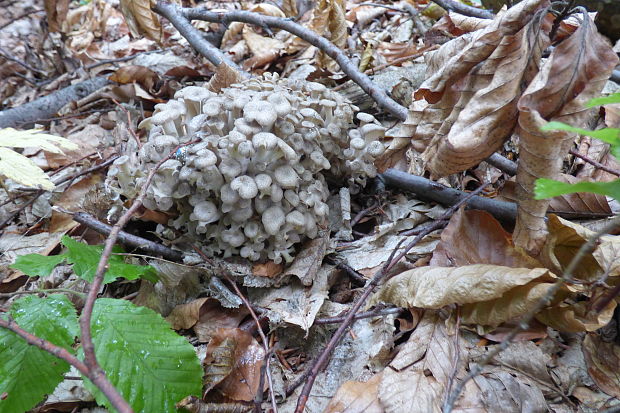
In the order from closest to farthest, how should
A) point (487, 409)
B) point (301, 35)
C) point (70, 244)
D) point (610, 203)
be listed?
point (487, 409)
point (70, 244)
point (610, 203)
point (301, 35)

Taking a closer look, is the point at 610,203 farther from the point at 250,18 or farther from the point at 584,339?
the point at 250,18

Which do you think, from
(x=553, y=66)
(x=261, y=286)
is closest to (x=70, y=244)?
(x=261, y=286)

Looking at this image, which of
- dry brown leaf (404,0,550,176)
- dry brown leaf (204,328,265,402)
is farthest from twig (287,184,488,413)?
dry brown leaf (404,0,550,176)

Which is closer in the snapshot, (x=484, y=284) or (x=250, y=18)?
(x=484, y=284)

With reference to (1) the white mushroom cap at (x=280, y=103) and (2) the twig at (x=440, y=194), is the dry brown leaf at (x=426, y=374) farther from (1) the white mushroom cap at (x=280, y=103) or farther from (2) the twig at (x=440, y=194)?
(1) the white mushroom cap at (x=280, y=103)

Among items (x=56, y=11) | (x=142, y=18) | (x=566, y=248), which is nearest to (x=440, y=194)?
(x=566, y=248)

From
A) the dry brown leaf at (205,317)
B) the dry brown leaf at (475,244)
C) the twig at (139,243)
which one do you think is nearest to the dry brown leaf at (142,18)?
the twig at (139,243)

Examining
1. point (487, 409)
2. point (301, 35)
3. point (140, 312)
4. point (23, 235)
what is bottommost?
point (23, 235)
